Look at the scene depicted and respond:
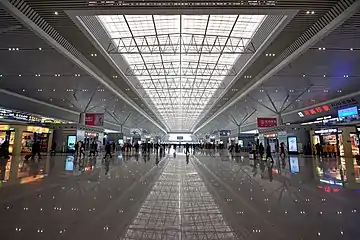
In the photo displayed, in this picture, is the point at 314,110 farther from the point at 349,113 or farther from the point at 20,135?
the point at 20,135

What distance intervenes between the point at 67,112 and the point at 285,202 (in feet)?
126

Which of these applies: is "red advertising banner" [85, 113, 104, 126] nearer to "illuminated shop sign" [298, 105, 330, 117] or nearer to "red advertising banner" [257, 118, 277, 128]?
"red advertising banner" [257, 118, 277, 128]

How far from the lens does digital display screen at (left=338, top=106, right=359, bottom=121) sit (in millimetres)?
24281

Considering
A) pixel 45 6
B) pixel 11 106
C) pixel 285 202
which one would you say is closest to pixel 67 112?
pixel 11 106

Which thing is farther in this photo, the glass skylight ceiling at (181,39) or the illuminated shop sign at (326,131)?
the illuminated shop sign at (326,131)

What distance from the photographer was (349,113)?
25.1 metres

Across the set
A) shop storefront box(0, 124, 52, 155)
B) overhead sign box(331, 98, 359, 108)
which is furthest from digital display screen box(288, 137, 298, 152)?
shop storefront box(0, 124, 52, 155)

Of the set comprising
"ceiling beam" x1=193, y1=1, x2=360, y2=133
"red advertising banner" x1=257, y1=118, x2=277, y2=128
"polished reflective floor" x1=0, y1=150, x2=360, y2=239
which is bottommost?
"polished reflective floor" x1=0, y1=150, x2=360, y2=239

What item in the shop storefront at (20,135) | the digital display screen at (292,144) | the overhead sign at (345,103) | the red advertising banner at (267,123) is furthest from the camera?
the red advertising banner at (267,123)

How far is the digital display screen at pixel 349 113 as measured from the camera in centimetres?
2428

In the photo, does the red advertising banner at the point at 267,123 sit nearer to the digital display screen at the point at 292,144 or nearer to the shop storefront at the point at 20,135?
the digital display screen at the point at 292,144

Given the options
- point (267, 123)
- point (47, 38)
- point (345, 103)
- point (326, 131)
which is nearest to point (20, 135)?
point (47, 38)

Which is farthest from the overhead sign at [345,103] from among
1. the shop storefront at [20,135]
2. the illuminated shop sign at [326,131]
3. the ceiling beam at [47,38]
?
the shop storefront at [20,135]

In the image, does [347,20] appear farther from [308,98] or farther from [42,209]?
[308,98]
